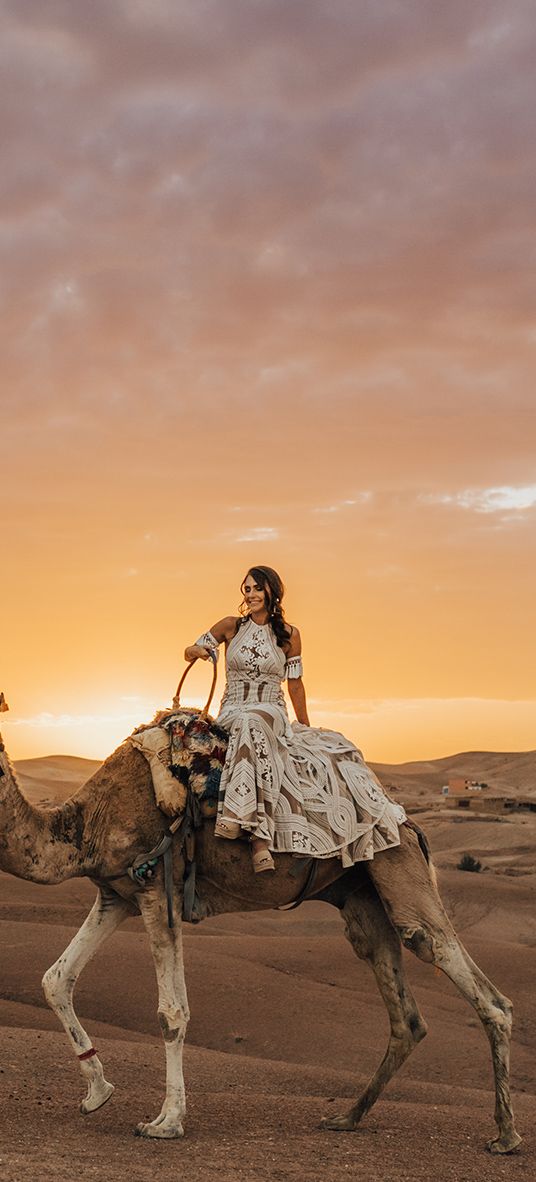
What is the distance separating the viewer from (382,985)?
888 centimetres

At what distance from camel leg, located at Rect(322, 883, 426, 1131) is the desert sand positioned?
0.82 feet

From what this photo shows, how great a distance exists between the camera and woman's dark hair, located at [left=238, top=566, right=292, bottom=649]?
887cm

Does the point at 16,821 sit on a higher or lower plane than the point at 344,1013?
higher

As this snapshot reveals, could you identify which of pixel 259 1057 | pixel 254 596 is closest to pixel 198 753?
pixel 254 596

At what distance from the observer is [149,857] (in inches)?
317

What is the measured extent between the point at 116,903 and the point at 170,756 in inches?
45.7

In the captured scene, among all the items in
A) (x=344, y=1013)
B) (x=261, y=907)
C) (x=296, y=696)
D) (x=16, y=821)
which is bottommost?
(x=344, y=1013)

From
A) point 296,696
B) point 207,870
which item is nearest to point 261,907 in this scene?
point 207,870

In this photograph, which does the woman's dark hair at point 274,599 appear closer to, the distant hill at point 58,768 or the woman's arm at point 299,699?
the woman's arm at point 299,699

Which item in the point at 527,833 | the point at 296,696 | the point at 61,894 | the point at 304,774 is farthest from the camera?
the point at 527,833

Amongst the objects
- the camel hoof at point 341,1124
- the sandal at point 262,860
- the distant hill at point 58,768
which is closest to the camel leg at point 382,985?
the camel hoof at point 341,1124

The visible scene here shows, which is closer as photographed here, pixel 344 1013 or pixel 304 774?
pixel 304 774

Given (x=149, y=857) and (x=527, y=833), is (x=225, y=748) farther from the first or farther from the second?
(x=527, y=833)

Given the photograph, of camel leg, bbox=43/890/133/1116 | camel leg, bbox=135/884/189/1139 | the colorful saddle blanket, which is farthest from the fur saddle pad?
camel leg, bbox=43/890/133/1116
